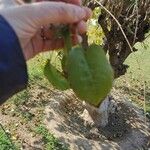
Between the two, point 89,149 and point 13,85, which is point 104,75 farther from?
point 89,149

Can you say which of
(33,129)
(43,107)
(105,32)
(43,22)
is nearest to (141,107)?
(43,107)

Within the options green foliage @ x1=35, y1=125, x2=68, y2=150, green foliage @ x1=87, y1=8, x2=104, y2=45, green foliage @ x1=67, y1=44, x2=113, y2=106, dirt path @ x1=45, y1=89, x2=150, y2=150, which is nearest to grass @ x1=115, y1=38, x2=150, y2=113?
dirt path @ x1=45, y1=89, x2=150, y2=150

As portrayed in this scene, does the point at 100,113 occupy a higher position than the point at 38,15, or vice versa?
the point at 38,15

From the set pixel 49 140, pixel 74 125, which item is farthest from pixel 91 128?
pixel 49 140

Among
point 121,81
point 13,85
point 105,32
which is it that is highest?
point 13,85

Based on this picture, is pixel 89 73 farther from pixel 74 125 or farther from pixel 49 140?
pixel 74 125
